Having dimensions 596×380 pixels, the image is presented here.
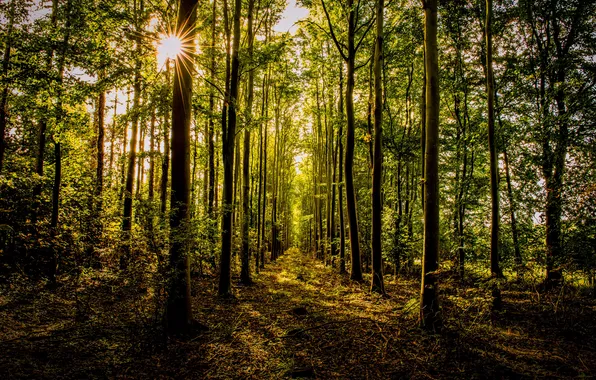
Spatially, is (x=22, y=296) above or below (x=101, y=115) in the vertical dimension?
below

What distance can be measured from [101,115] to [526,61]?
19043 mm

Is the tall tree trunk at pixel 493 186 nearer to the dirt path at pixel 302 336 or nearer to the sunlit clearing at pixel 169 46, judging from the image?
the dirt path at pixel 302 336

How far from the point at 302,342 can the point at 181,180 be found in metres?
4.06

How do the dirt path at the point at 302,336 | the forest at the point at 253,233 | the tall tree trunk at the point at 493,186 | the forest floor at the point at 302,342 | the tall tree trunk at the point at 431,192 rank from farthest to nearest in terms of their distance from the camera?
the tall tree trunk at the point at 493,186, the tall tree trunk at the point at 431,192, the forest at the point at 253,233, the dirt path at the point at 302,336, the forest floor at the point at 302,342

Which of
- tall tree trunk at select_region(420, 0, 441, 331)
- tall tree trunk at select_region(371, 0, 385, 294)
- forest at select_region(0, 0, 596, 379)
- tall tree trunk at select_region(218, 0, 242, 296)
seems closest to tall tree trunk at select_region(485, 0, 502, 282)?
forest at select_region(0, 0, 596, 379)

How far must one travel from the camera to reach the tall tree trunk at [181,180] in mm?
5059

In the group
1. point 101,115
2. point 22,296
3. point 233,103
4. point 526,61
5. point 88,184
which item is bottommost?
point 22,296

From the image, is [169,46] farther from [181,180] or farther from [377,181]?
[377,181]

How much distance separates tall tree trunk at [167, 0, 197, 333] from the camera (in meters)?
5.06

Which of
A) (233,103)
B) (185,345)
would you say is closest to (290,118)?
(233,103)

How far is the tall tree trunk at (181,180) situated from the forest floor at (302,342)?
1.50 ft

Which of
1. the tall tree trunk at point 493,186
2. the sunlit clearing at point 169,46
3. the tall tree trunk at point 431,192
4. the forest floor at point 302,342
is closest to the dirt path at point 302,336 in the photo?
the forest floor at point 302,342

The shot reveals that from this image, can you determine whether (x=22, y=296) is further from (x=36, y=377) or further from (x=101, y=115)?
(x=101, y=115)

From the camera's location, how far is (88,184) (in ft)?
33.8
